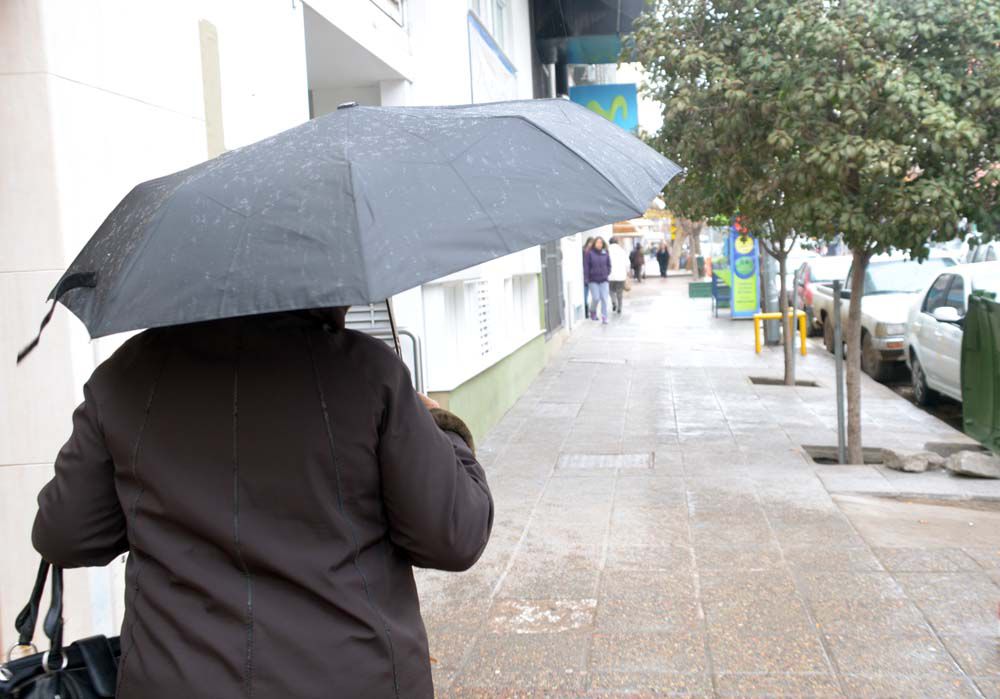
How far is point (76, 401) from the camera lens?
12.7 feet

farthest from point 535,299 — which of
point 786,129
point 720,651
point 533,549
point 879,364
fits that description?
point 720,651

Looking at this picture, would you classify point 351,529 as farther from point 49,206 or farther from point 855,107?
point 855,107

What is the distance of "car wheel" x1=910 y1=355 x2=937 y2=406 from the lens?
469 inches

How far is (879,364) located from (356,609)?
43.9 ft

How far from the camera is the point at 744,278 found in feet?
74.8

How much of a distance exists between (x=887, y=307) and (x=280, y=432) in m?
13.5

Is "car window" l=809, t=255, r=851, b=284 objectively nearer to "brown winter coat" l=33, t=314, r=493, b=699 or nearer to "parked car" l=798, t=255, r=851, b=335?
"parked car" l=798, t=255, r=851, b=335

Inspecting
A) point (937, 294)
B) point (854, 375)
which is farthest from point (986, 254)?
point (854, 375)

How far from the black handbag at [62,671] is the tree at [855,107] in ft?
19.3

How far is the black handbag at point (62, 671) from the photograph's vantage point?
2105 millimetres

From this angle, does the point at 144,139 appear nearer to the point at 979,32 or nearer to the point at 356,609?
the point at 356,609

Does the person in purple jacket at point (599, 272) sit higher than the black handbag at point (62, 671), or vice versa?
the person in purple jacket at point (599, 272)

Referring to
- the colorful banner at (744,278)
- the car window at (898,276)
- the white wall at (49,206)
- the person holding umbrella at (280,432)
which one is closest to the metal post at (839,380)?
the white wall at (49,206)

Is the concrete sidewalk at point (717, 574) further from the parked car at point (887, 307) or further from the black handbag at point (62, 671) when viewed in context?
the parked car at point (887, 307)
